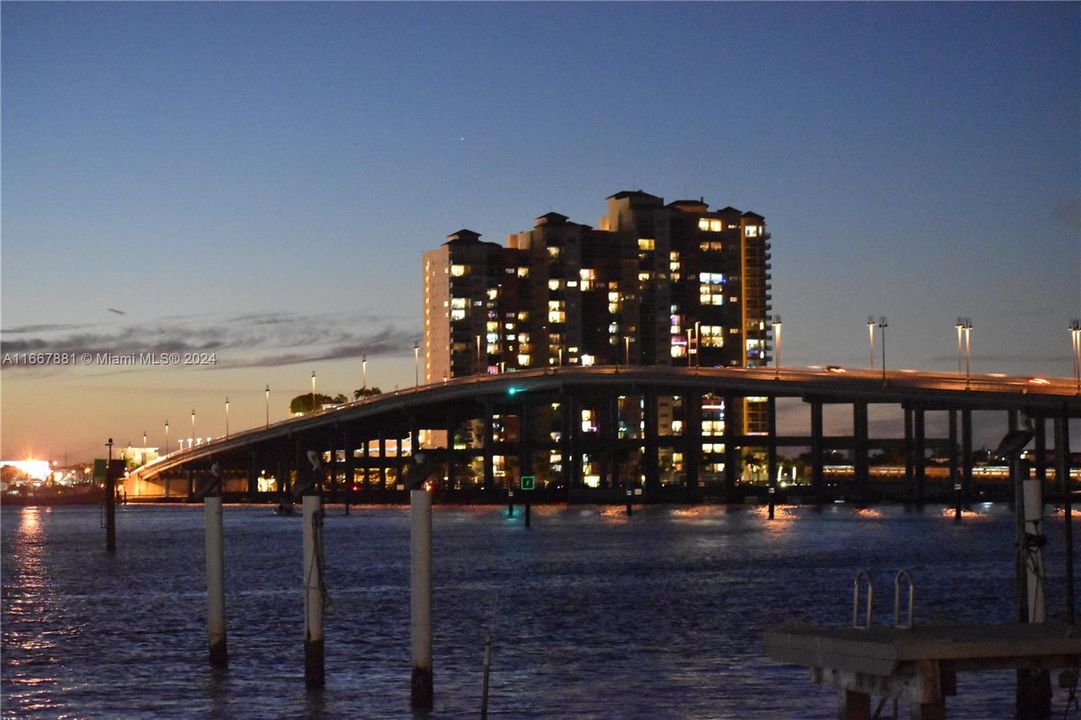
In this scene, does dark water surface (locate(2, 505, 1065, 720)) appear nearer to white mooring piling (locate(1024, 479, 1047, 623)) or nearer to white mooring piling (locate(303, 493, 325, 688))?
white mooring piling (locate(303, 493, 325, 688))

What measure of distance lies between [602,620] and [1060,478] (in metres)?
143

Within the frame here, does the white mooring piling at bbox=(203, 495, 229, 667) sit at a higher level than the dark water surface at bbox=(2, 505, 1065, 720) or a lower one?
higher

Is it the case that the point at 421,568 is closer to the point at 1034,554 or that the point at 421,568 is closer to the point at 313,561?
the point at 313,561

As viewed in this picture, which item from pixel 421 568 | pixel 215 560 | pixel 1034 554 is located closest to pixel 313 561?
pixel 421 568

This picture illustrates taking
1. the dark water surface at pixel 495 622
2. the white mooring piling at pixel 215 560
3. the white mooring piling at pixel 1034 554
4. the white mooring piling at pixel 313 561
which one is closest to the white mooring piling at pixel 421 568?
the white mooring piling at pixel 313 561

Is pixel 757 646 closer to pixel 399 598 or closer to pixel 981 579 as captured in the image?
pixel 399 598

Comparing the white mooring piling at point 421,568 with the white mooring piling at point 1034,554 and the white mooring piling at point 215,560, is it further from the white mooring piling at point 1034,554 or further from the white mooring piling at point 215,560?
the white mooring piling at point 1034,554

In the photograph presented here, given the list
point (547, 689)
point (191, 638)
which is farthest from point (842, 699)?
point (191, 638)

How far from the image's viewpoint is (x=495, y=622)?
44469 mm

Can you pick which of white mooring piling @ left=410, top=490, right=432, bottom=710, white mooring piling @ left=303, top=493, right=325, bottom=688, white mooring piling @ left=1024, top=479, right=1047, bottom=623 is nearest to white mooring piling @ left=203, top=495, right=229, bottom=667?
white mooring piling @ left=303, top=493, right=325, bottom=688

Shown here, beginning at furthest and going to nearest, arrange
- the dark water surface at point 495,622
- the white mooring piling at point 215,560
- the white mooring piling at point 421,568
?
the white mooring piling at point 215,560 < the dark water surface at point 495,622 < the white mooring piling at point 421,568

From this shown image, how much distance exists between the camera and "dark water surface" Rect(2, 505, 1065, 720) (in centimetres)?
2911

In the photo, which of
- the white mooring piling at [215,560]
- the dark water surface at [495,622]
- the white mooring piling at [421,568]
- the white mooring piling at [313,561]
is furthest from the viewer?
the white mooring piling at [215,560]

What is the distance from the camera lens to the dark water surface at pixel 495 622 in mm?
29109
